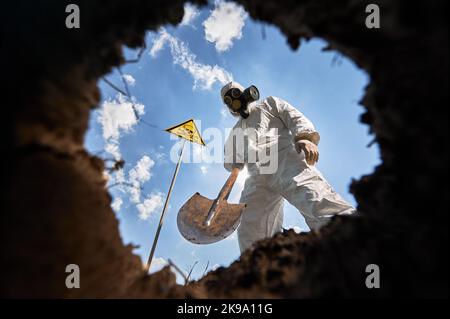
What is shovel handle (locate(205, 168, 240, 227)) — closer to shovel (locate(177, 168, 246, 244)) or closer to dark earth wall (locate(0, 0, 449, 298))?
shovel (locate(177, 168, 246, 244))

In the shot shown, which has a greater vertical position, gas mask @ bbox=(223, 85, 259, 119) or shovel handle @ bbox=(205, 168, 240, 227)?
gas mask @ bbox=(223, 85, 259, 119)

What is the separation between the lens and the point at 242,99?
3584 millimetres

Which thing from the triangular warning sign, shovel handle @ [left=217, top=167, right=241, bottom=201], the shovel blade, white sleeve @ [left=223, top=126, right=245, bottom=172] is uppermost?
the triangular warning sign

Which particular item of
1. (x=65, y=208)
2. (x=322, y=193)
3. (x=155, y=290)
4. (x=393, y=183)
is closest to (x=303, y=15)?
(x=393, y=183)

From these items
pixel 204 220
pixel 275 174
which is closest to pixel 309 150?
pixel 275 174

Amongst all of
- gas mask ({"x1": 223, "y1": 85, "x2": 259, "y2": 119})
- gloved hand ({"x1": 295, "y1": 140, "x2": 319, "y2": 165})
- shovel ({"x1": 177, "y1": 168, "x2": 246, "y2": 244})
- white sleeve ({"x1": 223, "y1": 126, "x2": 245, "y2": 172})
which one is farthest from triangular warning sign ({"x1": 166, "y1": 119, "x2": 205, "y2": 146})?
gloved hand ({"x1": 295, "y1": 140, "x2": 319, "y2": 165})

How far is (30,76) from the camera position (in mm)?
670

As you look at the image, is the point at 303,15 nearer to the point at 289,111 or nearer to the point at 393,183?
the point at 393,183

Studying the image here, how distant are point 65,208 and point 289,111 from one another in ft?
9.59

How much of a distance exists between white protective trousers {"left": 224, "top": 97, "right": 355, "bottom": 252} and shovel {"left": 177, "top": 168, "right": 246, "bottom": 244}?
0.44 meters

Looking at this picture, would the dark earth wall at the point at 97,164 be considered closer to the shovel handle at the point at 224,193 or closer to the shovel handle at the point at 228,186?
the shovel handle at the point at 224,193

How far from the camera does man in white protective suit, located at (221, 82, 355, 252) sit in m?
2.42

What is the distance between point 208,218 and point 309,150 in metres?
1.24

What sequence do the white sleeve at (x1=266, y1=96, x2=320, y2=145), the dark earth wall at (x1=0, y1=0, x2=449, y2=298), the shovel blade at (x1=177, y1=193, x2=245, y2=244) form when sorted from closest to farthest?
the dark earth wall at (x1=0, y1=0, x2=449, y2=298) → the shovel blade at (x1=177, y1=193, x2=245, y2=244) → the white sleeve at (x1=266, y1=96, x2=320, y2=145)
